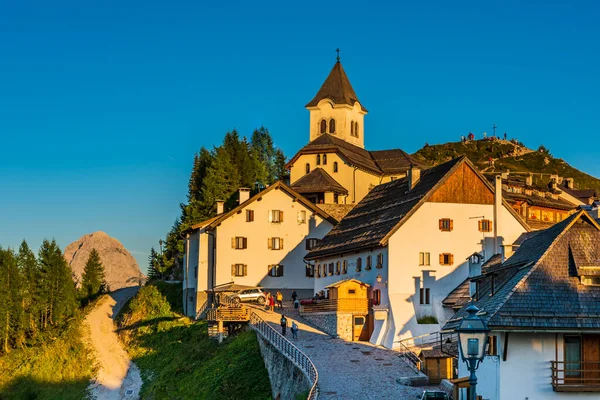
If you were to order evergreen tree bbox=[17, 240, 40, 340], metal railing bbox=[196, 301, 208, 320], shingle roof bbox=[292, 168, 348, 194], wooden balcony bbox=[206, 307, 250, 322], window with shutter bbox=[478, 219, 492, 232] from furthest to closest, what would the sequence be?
evergreen tree bbox=[17, 240, 40, 340]
shingle roof bbox=[292, 168, 348, 194]
metal railing bbox=[196, 301, 208, 320]
wooden balcony bbox=[206, 307, 250, 322]
window with shutter bbox=[478, 219, 492, 232]

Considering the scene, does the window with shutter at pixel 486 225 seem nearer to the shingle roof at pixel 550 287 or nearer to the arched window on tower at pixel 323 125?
the shingle roof at pixel 550 287

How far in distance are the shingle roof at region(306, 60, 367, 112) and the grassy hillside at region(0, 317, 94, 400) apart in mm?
41635

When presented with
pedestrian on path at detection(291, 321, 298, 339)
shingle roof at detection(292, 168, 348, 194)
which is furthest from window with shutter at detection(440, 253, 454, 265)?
shingle roof at detection(292, 168, 348, 194)

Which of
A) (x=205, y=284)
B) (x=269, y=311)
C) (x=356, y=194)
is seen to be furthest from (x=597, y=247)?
(x=356, y=194)

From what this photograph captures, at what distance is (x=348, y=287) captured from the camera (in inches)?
2004

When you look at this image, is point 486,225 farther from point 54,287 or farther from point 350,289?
point 54,287

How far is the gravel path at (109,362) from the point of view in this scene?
64875 mm

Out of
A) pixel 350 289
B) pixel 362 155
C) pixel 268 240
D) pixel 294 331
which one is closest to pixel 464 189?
pixel 350 289

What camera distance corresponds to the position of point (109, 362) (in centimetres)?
7206

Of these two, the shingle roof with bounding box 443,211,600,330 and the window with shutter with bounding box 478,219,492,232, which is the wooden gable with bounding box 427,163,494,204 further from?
the shingle roof with bounding box 443,211,600,330

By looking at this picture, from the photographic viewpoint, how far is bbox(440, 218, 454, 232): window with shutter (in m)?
51.9

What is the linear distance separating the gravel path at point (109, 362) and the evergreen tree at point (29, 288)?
19.5ft

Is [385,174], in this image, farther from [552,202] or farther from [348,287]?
[348,287]

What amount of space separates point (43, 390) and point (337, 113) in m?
50.6
